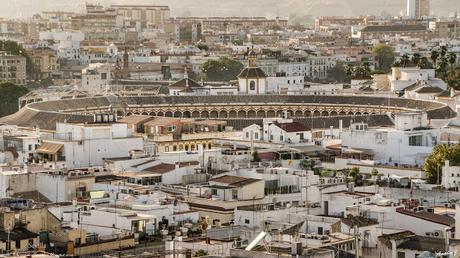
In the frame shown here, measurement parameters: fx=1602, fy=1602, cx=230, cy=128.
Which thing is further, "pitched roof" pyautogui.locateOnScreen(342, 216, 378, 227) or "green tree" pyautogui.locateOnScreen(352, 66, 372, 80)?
"green tree" pyautogui.locateOnScreen(352, 66, 372, 80)

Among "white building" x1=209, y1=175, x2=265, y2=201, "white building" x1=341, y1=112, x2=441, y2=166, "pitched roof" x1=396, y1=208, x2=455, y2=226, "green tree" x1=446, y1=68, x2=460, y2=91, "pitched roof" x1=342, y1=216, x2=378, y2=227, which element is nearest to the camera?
"pitched roof" x1=342, y1=216, x2=378, y2=227

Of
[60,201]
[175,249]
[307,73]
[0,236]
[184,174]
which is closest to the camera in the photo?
[175,249]

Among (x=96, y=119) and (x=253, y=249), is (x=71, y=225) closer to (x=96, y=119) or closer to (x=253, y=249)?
(x=253, y=249)

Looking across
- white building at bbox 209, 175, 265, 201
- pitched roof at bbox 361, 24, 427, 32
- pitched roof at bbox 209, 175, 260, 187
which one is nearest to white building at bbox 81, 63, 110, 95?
pitched roof at bbox 209, 175, 260, 187

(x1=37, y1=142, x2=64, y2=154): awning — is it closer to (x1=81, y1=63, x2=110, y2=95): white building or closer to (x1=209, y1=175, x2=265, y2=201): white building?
(x1=209, y1=175, x2=265, y2=201): white building

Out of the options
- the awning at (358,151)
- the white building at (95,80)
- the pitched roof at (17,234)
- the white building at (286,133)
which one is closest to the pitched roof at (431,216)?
the pitched roof at (17,234)

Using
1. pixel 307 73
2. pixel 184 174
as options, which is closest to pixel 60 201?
pixel 184 174

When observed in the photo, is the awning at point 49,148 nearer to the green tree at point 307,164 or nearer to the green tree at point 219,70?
the green tree at point 307,164
